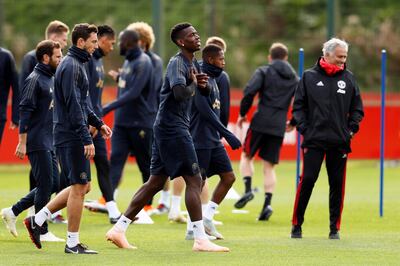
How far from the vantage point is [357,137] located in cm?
2602

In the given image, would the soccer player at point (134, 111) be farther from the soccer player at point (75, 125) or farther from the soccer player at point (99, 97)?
the soccer player at point (75, 125)

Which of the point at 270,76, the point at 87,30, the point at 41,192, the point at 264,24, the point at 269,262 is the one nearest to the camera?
the point at 269,262

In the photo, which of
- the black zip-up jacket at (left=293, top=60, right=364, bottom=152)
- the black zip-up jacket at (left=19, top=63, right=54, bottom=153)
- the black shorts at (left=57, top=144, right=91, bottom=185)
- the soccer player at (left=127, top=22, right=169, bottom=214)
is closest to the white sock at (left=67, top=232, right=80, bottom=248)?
the black shorts at (left=57, top=144, right=91, bottom=185)

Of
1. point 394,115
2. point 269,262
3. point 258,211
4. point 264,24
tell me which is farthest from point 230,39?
point 269,262

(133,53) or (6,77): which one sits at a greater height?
(133,53)

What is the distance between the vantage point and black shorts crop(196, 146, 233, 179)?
12.5 m

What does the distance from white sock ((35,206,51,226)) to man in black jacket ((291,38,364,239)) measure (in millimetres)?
2764

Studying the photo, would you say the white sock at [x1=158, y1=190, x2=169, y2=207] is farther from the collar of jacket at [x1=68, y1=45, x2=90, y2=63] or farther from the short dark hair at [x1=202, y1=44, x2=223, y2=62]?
the collar of jacket at [x1=68, y1=45, x2=90, y2=63]

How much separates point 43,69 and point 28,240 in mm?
1777

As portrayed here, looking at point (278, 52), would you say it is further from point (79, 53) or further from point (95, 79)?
point (79, 53)

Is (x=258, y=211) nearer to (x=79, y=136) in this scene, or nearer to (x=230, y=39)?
(x=79, y=136)

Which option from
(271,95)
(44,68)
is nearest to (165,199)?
(271,95)

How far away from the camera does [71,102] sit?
10789mm

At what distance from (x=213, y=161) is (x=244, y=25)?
17.6 meters
